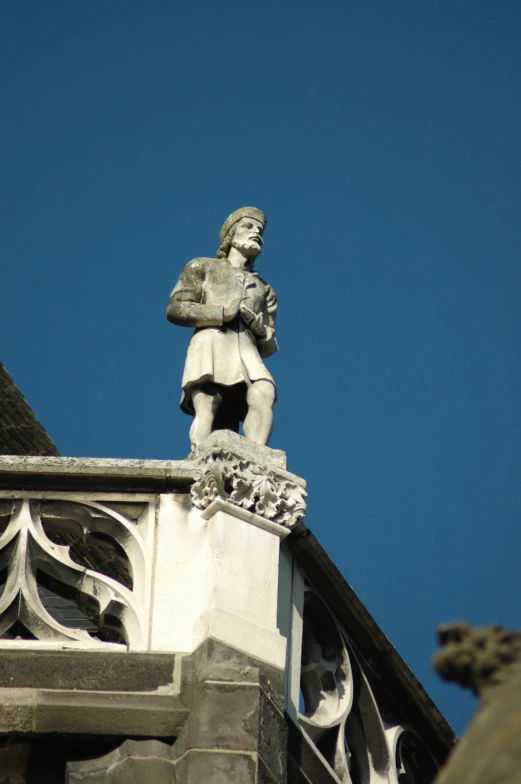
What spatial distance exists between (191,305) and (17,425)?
5.16 metres

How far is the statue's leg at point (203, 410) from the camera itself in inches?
343

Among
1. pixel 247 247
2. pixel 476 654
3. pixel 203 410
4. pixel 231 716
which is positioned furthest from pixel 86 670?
pixel 476 654

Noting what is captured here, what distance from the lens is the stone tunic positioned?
8844 mm

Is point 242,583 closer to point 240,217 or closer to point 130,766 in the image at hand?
point 130,766

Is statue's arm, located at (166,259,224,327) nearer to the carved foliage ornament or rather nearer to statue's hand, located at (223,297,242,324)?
statue's hand, located at (223,297,242,324)

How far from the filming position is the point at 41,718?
734 centimetres

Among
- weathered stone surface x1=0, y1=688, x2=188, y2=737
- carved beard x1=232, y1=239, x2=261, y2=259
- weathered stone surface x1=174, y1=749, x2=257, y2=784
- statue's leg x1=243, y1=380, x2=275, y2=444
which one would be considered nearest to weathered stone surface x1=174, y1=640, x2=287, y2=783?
weathered stone surface x1=174, y1=749, x2=257, y2=784

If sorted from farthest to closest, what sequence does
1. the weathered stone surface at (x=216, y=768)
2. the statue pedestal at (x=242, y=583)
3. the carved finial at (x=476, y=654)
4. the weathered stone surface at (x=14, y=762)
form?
the statue pedestal at (x=242, y=583)
the weathered stone surface at (x=14, y=762)
the weathered stone surface at (x=216, y=768)
the carved finial at (x=476, y=654)

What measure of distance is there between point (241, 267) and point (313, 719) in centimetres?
289

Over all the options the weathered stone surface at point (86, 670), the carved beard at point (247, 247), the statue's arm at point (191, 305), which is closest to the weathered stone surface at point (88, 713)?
the weathered stone surface at point (86, 670)

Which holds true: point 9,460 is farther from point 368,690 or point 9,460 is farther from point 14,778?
point 368,690

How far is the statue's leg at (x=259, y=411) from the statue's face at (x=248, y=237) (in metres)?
1.10

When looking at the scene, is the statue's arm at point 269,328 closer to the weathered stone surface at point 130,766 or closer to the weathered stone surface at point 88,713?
the weathered stone surface at point 88,713

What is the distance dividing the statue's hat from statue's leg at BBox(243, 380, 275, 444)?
4.31 ft
